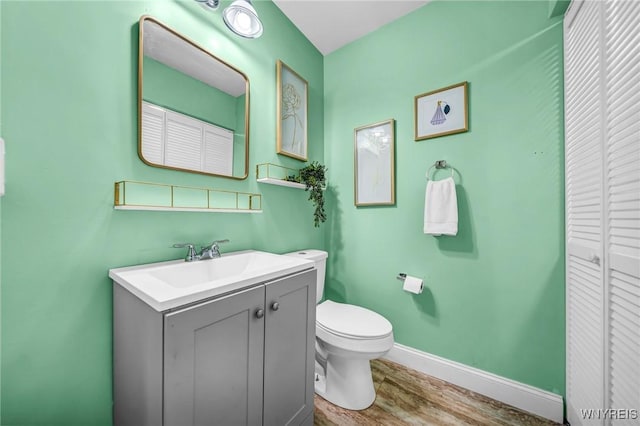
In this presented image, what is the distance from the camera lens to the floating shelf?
3.14 ft

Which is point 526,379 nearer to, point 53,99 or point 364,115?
point 364,115

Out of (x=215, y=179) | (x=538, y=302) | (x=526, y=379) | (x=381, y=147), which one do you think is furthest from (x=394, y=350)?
(x=215, y=179)

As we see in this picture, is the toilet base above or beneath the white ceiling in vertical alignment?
beneath

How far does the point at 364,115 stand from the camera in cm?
190

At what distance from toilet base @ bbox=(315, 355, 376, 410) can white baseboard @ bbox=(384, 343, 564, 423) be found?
433mm

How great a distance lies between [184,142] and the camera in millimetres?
1171

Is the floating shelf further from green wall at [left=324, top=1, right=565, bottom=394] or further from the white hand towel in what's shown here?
the white hand towel

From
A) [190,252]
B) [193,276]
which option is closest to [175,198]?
[190,252]

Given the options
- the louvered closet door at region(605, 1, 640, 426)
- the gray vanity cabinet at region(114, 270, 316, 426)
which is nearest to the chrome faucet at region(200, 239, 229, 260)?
the gray vanity cabinet at region(114, 270, 316, 426)

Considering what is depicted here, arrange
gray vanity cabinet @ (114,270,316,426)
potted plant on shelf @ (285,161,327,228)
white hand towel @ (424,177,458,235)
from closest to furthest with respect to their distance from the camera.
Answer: gray vanity cabinet @ (114,270,316,426) → white hand towel @ (424,177,458,235) → potted plant on shelf @ (285,161,327,228)

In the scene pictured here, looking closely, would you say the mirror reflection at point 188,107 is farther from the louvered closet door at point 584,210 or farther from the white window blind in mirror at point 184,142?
the louvered closet door at point 584,210

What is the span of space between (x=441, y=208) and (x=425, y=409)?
3.80ft

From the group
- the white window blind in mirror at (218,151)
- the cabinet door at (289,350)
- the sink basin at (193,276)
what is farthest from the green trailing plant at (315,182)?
the cabinet door at (289,350)

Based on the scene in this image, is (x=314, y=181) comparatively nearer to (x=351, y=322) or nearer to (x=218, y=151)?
(x=218, y=151)
